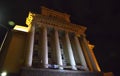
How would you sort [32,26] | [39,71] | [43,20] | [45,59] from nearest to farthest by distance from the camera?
[39,71] < [45,59] < [32,26] < [43,20]

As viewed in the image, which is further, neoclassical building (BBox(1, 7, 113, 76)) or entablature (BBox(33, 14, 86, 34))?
entablature (BBox(33, 14, 86, 34))

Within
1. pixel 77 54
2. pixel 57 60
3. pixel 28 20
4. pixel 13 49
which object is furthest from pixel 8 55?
pixel 77 54

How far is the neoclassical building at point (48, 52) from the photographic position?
21077 millimetres

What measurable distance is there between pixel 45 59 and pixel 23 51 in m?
5.64

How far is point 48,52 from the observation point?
91.9 ft

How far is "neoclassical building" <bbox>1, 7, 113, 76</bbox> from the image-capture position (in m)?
21.1

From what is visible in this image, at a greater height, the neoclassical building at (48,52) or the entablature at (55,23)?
the entablature at (55,23)

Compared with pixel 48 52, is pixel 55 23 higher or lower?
higher

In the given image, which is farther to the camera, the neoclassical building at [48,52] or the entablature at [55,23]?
the entablature at [55,23]

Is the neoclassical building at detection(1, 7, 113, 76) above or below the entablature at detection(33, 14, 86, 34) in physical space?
below

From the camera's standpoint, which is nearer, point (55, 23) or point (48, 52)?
point (48, 52)

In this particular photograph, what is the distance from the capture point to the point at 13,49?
2458 centimetres

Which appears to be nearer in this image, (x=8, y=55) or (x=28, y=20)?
(x=8, y=55)

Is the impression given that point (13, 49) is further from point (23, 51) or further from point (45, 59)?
point (45, 59)
